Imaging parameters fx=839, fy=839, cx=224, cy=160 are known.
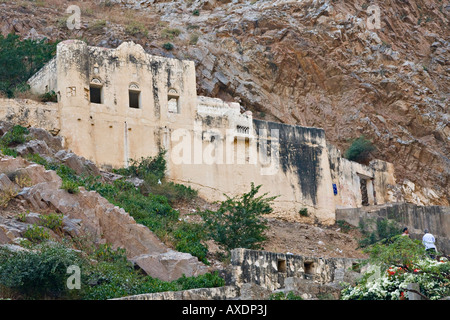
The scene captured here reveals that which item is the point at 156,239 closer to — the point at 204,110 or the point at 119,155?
the point at 119,155

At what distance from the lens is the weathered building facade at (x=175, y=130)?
2739 cm

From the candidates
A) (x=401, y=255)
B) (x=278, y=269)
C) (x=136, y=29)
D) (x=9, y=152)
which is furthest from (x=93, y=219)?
(x=136, y=29)

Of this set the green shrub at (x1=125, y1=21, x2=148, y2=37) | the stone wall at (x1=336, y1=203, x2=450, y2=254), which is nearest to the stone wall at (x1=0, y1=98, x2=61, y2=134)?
the stone wall at (x1=336, y1=203, x2=450, y2=254)

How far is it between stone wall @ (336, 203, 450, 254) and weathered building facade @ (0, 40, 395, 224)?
796 mm

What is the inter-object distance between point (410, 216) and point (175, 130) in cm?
911

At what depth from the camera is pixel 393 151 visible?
36375mm

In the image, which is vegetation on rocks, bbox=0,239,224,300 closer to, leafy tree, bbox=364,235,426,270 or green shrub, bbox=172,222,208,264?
green shrub, bbox=172,222,208,264

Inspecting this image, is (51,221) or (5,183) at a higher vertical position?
(5,183)

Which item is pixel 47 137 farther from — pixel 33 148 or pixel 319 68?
pixel 319 68

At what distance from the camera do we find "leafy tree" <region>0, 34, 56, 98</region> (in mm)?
31312

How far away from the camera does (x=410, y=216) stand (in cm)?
3039

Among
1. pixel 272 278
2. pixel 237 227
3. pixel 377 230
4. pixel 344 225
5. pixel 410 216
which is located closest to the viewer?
pixel 272 278

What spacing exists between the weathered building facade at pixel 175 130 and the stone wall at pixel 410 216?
80 centimetres
